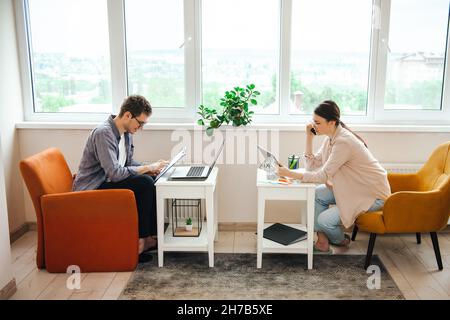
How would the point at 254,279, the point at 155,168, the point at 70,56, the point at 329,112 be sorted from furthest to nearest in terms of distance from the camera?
the point at 70,56 → the point at 155,168 → the point at 329,112 → the point at 254,279

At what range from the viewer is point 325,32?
12.1ft

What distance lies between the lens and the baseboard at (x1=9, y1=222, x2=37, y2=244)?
3.56 meters

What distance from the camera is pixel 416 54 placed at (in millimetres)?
3732

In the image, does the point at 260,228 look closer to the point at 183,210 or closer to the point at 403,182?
the point at 183,210

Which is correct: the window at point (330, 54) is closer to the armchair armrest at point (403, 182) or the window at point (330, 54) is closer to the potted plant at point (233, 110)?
the potted plant at point (233, 110)

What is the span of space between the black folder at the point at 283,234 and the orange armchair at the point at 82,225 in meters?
0.95

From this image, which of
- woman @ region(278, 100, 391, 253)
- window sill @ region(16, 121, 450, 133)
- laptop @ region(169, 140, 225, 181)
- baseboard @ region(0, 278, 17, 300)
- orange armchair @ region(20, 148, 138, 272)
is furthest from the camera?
window sill @ region(16, 121, 450, 133)

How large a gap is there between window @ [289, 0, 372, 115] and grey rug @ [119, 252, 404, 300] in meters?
1.32

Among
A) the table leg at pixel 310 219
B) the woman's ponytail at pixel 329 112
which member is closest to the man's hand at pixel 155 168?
the table leg at pixel 310 219

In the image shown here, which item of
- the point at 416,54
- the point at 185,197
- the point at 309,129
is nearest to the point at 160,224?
the point at 185,197

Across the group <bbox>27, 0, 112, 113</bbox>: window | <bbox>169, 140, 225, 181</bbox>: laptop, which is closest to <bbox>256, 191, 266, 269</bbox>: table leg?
<bbox>169, 140, 225, 181</bbox>: laptop

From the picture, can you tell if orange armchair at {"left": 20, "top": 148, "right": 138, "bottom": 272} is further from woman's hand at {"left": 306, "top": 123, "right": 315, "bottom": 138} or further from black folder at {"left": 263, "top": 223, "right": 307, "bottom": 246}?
woman's hand at {"left": 306, "top": 123, "right": 315, "bottom": 138}

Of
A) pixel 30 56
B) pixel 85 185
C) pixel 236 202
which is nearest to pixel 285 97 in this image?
pixel 236 202

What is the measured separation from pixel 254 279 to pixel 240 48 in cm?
187
